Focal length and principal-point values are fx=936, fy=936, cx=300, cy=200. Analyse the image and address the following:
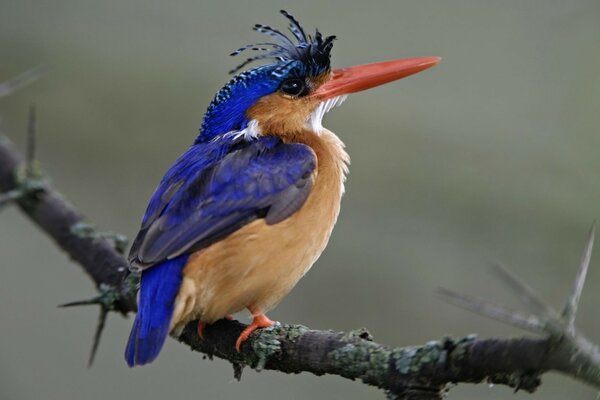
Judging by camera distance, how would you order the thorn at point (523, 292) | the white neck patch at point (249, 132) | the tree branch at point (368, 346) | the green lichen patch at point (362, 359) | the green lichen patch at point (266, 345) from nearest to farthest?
the thorn at point (523, 292) < the tree branch at point (368, 346) < the green lichen patch at point (362, 359) < the green lichen patch at point (266, 345) < the white neck patch at point (249, 132)

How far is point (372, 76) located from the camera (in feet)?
12.8

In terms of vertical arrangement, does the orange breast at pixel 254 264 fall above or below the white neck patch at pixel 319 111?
below

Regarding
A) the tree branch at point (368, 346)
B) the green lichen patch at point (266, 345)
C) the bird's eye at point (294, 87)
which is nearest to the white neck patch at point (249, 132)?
the bird's eye at point (294, 87)

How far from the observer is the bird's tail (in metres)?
2.82

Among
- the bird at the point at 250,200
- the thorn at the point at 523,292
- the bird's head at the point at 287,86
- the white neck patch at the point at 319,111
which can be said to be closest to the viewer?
the thorn at the point at 523,292

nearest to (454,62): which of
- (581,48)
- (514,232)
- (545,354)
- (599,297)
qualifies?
(581,48)

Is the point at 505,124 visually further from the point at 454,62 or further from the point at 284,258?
the point at 284,258

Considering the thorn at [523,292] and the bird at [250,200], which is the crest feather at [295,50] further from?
the thorn at [523,292]

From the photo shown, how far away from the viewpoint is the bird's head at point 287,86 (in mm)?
3746

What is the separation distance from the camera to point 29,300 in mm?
4707

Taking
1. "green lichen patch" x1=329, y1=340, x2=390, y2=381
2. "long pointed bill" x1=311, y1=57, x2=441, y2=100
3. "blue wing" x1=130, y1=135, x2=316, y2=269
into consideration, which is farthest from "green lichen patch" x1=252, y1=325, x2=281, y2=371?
"long pointed bill" x1=311, y1=57, x2=441, y2=100

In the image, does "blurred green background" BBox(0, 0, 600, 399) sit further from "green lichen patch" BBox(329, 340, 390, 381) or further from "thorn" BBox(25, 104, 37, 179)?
"green lichen patch" BBox(329, 340, 390, 381)

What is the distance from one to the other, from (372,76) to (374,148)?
37 cm

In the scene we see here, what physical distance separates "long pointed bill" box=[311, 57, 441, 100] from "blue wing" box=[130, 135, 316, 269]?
431 mm
